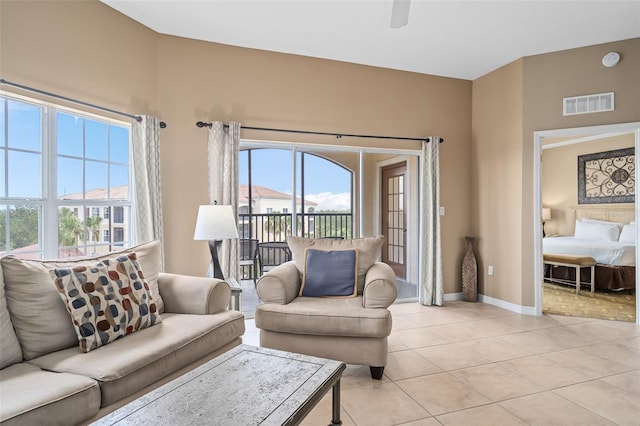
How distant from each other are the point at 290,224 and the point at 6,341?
2873mm

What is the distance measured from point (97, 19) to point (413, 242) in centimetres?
423

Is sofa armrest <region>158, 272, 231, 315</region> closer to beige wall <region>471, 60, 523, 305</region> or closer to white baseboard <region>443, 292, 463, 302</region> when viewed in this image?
white baseboard <region>443, 292, 463, 302</region>

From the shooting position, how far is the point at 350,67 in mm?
4434

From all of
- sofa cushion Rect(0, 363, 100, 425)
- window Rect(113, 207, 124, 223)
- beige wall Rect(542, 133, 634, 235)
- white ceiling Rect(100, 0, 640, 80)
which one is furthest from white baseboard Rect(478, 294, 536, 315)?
window Rect(113, 207, 124, 223)

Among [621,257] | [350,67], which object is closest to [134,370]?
[350,67]

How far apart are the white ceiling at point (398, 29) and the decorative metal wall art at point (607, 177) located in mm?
3302

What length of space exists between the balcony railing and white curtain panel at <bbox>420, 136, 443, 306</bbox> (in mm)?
1028

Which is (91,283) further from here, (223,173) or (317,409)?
(223,173)

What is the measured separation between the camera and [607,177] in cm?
646

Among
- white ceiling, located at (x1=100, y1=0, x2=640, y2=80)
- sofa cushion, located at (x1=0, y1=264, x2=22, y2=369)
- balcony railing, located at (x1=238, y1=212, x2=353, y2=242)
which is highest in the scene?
white ceiling, located at (x1=100, y1=0, x2=640, y2=80)

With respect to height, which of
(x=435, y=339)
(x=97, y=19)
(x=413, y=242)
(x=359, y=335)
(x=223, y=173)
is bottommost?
(x=435, y=339)

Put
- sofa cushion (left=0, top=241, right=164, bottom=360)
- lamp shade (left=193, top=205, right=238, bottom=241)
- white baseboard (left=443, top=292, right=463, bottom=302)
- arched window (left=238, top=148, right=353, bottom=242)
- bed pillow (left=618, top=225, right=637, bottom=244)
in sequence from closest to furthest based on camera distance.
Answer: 1. sofa cushion (left=0, top=241, right=164, bottom=360)
2. lamp shade (left=193, top=205, right=238, bottom=241)
3. arched window (left=238, top=148, right=353, bottom=242)
4. white baseboard (left=443, top=292, right=463, bottom=302)
5. bed pillow (left=618, top=225, right=637, bottom=244)

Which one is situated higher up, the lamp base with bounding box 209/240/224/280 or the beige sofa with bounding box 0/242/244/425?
the lamp base with bounding box 209/240/224/280

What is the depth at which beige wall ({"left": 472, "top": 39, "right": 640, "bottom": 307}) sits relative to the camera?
383 centimetres
